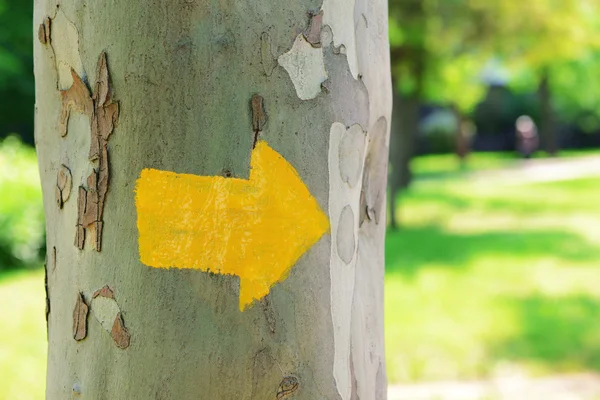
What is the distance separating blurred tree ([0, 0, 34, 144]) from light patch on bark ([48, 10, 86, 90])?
16.6 metres

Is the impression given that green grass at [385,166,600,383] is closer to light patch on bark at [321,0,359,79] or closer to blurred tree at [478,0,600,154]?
blurred tree at [478,0,600,154]

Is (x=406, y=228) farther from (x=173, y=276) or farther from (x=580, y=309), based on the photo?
(x=173, y=276)

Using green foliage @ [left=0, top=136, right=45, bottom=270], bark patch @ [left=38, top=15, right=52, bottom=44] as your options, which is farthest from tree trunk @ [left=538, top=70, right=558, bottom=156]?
bark patch @ [left=38, top=15, right=52, bottom=44]

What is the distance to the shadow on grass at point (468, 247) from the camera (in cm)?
785

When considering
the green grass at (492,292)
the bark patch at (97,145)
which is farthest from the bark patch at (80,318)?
the green grass at (492,292)

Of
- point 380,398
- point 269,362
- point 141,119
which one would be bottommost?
point 380,398

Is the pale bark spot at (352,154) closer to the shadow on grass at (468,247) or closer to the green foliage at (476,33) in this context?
the shadow on grass at (468,247)

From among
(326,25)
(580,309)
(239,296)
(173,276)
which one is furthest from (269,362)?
(580,309)

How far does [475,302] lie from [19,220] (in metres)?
5.41

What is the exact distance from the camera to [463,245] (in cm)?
881

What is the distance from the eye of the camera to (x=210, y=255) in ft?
4.13

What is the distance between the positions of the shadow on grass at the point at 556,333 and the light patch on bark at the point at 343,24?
3.83 meters

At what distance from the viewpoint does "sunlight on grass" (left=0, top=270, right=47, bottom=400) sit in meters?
4.21

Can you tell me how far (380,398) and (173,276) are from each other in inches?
24.2
